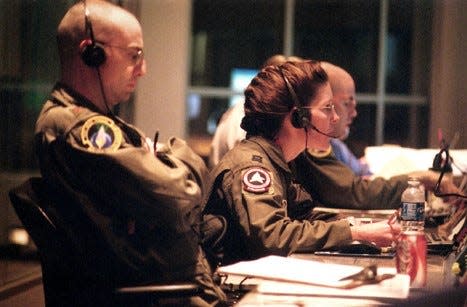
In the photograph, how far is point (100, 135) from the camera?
5.72ft

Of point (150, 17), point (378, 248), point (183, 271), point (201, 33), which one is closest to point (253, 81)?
point (378, 248)

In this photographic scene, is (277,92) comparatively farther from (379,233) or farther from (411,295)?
(411,295)

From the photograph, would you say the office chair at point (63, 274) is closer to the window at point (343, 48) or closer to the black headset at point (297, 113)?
the black headset at point (297, 113)

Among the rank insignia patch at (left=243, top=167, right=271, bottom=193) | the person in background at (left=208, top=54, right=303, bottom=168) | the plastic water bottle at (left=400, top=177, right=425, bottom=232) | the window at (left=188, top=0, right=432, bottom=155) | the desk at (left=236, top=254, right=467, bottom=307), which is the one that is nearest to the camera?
the desk at (left=236, top=254, right=467, bottom=307)

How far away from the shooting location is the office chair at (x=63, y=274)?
68.0 inches

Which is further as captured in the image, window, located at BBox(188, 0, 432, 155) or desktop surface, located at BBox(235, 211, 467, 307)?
window, located at BBox(188, 0, 432, 155)

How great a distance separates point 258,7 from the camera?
6.91 m

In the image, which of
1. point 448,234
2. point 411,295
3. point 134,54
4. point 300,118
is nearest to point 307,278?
point 411,295

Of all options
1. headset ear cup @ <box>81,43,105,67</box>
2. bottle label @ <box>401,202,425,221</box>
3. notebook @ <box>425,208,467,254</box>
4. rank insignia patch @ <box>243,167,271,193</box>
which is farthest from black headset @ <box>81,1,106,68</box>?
notebook @ <box>425,208,467,254</box>

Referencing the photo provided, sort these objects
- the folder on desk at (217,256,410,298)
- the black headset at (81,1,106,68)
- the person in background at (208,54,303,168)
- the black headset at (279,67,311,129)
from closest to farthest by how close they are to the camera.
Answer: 1. the folder on desk at (217,256,410,298)
2. the black headset at (81,1,106,68)
3. the black headset at (279,67,311,129)
4. the person in background at (208,54,303,168)

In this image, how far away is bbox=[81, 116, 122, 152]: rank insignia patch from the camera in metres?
1.73

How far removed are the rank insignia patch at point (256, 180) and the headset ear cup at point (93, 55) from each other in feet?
1.67

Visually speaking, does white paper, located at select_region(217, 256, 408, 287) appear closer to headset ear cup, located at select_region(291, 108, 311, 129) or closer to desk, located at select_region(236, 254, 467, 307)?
desk, located at select_region(236, 254, 467, 307)

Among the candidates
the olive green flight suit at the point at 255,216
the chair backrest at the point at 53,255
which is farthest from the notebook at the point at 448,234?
the chair backrest at the point at 53,255
